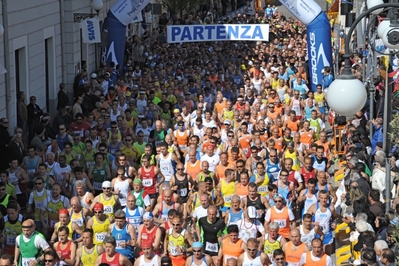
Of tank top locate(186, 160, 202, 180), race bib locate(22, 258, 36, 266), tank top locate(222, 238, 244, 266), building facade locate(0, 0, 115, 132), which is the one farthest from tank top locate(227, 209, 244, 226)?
building facade locate(0, 0, 115, 132)

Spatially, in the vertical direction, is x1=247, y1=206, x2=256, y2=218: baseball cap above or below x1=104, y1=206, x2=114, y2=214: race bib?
above

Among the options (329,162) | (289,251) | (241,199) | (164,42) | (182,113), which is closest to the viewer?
(289,251)

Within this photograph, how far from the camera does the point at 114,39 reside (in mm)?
28953

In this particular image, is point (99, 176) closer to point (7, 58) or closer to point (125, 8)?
point (7, 58)

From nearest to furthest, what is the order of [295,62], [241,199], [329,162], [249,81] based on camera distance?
[241,199] < [329,162] < [249,81] < [295,62]

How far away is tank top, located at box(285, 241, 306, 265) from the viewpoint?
12.9 metres

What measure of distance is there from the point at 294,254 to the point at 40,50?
13.4 meters

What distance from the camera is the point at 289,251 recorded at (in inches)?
509

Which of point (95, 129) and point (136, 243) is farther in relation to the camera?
point (95, 129)

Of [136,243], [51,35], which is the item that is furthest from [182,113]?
[136,243]

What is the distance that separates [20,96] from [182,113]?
11.7 feet

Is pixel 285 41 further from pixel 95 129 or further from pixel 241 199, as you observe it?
pixel 241 199

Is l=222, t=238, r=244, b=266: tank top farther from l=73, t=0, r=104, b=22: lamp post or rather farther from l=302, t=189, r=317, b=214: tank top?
l=73, t=0, r=104, b=22: lamp post

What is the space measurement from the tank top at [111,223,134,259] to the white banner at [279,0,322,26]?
15.5 meters
